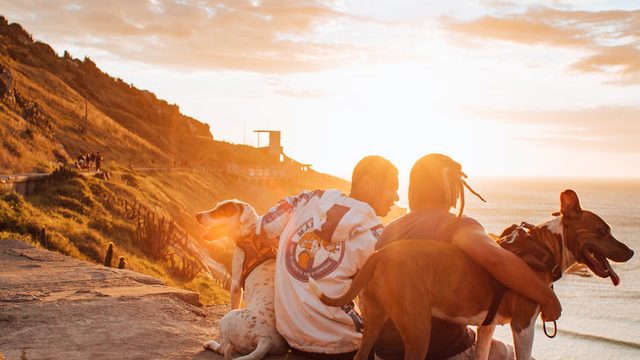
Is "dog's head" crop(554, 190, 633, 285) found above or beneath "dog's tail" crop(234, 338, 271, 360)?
above

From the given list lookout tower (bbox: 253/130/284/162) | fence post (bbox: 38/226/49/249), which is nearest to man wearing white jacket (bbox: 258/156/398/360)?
fence post (bbox: 38/226/49/249)

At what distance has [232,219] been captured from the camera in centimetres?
759

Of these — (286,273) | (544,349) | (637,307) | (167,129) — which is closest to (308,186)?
(167,129)

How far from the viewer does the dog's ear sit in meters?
4.57

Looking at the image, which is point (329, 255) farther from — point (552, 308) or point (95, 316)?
point (95, 316)

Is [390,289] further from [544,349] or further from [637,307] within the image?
[637,307]

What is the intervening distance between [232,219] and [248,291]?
128cm

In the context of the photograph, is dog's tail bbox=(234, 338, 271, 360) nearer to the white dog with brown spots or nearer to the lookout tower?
the white dog with brown spots

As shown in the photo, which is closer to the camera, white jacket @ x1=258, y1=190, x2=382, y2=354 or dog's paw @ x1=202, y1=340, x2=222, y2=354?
white jacket @ x1=258, y1=190, x2=382, y2=354

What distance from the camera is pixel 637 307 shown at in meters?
43.2

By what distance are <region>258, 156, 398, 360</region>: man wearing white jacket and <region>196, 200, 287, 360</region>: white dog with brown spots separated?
246 mm

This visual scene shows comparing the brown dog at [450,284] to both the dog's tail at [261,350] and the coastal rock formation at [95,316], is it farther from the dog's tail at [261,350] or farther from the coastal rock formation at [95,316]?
the coastal rock formation at [95,316]

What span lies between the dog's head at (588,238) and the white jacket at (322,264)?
1604 millimetres

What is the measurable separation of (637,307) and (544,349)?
57.5ft
